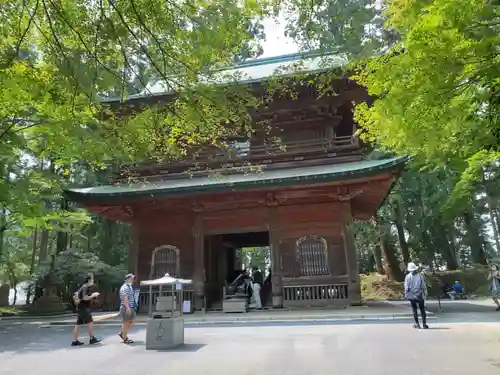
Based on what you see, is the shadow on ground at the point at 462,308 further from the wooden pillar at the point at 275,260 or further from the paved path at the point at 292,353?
the wooden pillar at the point at 275,260

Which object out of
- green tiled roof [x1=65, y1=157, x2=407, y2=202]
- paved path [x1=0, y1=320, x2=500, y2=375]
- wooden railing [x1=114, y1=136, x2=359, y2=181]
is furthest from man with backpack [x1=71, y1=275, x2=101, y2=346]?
wooden railing [x1=114, y1=136, x2=359, y2=181]

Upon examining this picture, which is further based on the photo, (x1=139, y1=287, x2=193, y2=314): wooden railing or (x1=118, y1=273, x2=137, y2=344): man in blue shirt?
(x1=139, y1=287, x2=193, y2=314): wooden railing

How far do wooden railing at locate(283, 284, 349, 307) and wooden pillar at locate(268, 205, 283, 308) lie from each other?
214 millimetres

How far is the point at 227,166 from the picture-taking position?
15.1 meters

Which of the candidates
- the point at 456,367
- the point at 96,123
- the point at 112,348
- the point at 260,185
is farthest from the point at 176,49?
the point at 260,185

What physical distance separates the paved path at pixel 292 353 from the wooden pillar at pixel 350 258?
331 centimetres

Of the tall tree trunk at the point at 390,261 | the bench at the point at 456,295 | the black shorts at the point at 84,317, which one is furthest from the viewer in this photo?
the tall tree trunk at the point at 390,261

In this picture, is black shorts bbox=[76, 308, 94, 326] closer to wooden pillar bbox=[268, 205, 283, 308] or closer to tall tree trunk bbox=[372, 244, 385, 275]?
wooden pillar bbox=[268, 205, 283, 308]

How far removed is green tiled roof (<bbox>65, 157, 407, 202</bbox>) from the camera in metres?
12.7

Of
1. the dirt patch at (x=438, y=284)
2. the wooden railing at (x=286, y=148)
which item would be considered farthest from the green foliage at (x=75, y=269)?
the dirt patch at (x=438, y=284)

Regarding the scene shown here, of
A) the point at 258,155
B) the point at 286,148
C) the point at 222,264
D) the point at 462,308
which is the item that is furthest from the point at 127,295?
the point at 462,308

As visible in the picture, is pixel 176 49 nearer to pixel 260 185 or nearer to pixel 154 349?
pixel 154 349

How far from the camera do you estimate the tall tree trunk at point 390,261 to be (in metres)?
28.7

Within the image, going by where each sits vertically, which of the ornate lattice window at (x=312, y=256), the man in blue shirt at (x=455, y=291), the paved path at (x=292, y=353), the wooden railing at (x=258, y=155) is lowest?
the paved path at (x=292, y=353)
